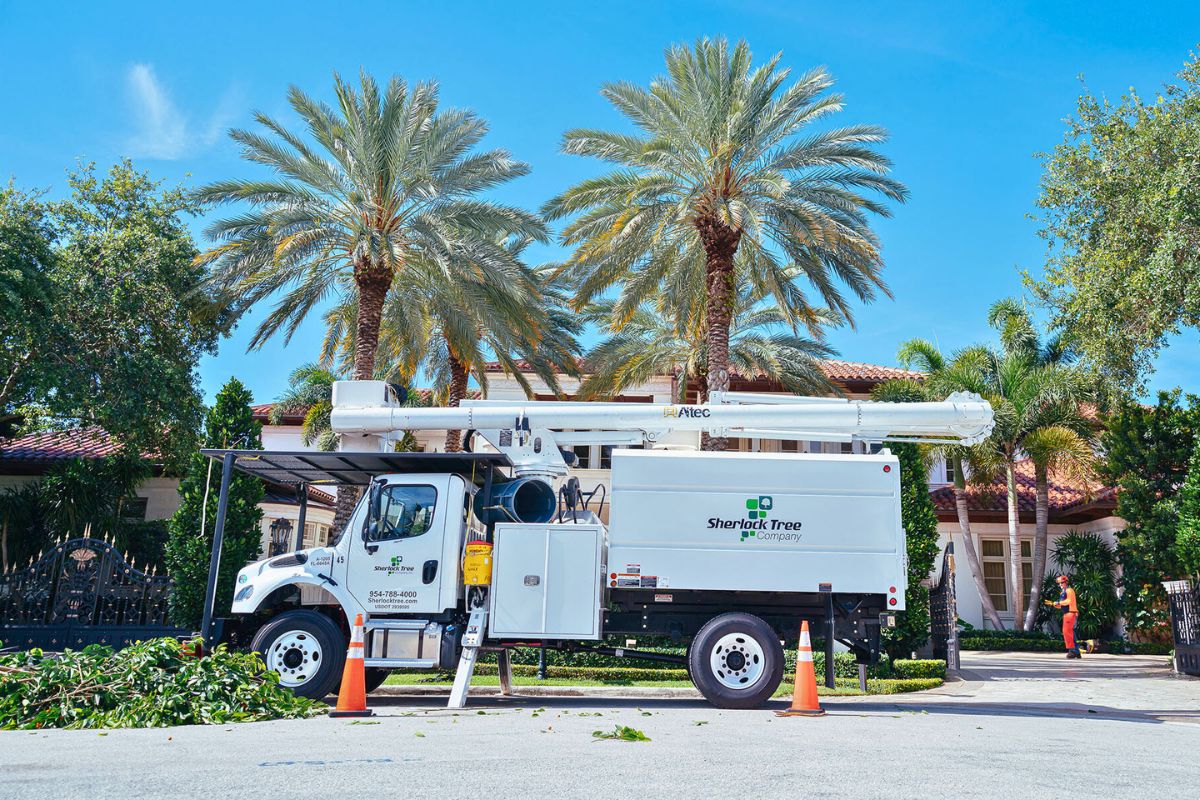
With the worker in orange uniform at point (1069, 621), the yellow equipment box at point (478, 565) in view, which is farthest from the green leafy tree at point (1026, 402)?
the yellow equipment box at point (478, 565)

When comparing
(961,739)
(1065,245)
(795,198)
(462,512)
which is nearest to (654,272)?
(795,198)

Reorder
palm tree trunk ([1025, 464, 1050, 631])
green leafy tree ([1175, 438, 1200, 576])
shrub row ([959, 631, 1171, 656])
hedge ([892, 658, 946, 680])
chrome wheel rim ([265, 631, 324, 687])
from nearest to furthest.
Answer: chrome wheel rim ([265, 631, 324, 687])
hedge ([892, 658, 946, 680])
green leafy tree ([1175, 438, 1200, 576])
shrub row ([959, 631, 1171, 656])
palm tree trunk ([1025, 464, 1050, 631])

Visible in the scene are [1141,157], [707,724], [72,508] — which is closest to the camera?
[707,724]

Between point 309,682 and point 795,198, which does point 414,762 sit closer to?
point 309,682

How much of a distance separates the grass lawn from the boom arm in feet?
12.7

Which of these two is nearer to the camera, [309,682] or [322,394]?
[309,682]

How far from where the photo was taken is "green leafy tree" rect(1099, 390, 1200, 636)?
69.1 feet

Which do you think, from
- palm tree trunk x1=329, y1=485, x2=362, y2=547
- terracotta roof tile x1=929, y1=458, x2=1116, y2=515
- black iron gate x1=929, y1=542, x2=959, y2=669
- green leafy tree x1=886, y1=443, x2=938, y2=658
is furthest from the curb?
terracotta roof tile x1=929, y1=458, x2=1116, y2=515

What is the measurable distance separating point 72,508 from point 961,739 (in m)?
23.9

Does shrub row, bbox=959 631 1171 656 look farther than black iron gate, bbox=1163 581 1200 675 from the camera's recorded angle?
Yes

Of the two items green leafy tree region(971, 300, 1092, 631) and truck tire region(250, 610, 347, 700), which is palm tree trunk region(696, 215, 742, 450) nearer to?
green leafy tree region(971, 300, 1092, 631)

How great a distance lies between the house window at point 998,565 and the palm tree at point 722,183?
1307 centimetres

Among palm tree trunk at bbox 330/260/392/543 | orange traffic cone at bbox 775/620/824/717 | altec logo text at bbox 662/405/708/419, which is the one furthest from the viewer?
palm tree trunk at bbox 330/260/392/543

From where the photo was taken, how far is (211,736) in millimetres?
7699
